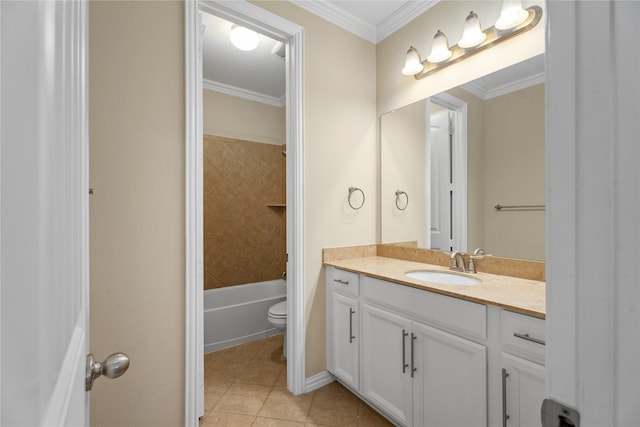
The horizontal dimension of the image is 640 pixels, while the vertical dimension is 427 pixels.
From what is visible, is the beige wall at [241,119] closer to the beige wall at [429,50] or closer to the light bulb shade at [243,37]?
the light bulb shade at [243,37]

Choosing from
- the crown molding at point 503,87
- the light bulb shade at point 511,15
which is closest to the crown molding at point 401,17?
the light bulb shade at point 511,15

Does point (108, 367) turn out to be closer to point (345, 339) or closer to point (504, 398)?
point (504, 398)

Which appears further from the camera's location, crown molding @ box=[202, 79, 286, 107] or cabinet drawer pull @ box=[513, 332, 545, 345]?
crown molding @ box=[202, 79, 286, 107]

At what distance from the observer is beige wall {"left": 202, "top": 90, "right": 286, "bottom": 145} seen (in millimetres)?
3210

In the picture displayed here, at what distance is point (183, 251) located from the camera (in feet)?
5.07

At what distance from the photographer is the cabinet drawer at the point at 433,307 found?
4.01 feet

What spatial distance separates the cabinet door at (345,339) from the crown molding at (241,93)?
260 cm

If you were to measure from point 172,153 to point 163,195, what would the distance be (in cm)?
23

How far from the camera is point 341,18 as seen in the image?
Answer: 215 cm

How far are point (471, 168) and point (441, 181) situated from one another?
0.23 metres

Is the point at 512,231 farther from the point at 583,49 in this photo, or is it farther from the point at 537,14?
the point at 583,49

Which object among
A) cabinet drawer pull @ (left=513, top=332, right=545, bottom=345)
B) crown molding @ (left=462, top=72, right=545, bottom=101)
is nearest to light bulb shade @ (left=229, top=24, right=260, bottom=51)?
crown molding @ (left=462, top=72, right=545, bottom=101)

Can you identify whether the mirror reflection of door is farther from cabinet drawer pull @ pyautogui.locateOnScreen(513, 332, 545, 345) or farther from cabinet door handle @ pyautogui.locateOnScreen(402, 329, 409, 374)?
cabinet drawer pull @ pyautogui.locateOnScreen(513, 332, 545, 345)

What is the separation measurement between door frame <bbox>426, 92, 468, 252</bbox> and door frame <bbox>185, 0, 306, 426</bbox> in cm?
100
